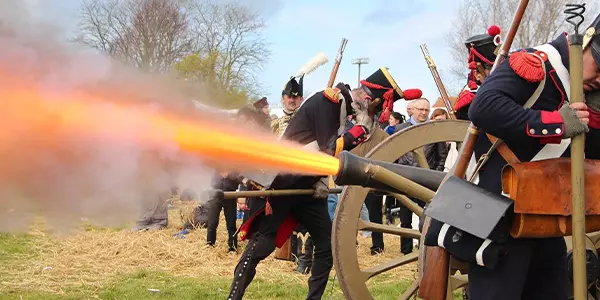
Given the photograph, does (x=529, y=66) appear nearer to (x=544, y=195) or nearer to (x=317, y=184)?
(x=544, y=195)

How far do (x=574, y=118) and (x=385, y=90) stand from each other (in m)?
2.74

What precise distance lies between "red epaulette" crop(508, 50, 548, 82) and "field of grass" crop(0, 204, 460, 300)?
11.1 ft

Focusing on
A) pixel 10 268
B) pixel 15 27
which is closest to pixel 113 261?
pixel 10 268

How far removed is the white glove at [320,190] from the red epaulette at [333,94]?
0.67 meters

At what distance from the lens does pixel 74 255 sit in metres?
→ 8.23

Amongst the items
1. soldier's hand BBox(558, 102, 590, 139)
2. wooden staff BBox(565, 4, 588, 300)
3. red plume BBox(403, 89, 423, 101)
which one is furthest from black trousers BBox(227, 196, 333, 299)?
soldier's hand BBox(558, 102, 590, 139)

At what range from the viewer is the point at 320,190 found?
5.27 m

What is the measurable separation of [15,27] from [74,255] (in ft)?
20.1

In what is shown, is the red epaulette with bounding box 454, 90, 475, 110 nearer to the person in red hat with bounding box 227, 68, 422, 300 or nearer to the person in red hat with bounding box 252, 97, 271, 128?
the person in red hat with bounding box 227, 68, 422, 300

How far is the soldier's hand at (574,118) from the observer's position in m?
2.69

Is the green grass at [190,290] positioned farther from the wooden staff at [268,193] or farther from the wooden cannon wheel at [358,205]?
the wooden cannon wheel at [358,205]

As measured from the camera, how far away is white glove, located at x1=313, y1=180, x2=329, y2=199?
527cm

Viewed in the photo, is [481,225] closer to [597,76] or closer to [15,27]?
[597,76]

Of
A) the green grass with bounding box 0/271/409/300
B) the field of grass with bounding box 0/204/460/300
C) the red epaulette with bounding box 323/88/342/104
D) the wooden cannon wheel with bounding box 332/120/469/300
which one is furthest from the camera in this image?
the field of grass with bounding box 0/204/460/300
